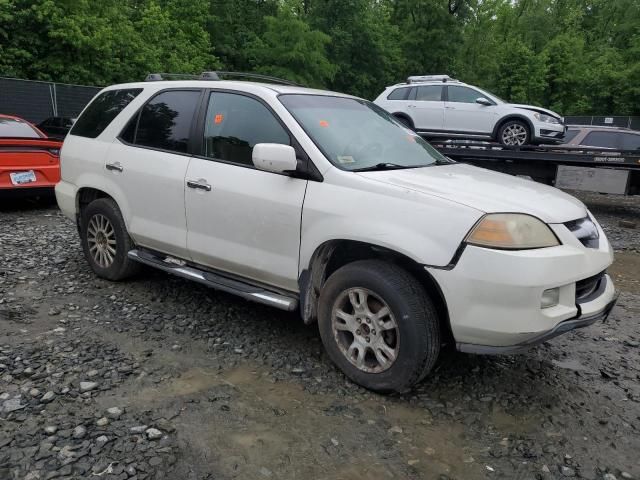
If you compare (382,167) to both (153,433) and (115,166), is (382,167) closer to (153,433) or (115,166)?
(153,433)

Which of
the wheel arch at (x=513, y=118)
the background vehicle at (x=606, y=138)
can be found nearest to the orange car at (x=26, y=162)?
the wheel arch at (x=513, y=118)

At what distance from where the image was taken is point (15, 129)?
8367 mm

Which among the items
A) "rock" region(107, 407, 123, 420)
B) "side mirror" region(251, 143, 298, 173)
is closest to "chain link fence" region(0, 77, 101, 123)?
"side mirror" region(251, 143, 298, 173)

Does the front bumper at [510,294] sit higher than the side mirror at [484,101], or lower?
lower

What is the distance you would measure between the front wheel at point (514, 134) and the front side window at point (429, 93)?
5.10ft

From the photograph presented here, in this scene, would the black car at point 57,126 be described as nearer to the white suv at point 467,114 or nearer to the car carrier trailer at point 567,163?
the white suv at point 467,114

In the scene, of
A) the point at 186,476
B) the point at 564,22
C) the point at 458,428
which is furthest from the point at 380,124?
the point at 564,22

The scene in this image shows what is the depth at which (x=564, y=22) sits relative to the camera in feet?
138

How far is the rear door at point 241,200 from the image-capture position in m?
3.48

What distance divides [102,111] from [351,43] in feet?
97.3

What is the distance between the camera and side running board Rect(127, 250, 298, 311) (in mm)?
3543

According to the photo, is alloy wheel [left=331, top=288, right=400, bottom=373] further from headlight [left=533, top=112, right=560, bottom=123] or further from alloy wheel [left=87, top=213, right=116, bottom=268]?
headlight [left=533, top=112, right=560, bottom=123]

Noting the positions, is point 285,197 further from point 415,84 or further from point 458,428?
point 415,84

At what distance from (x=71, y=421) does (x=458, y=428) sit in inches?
81.4
